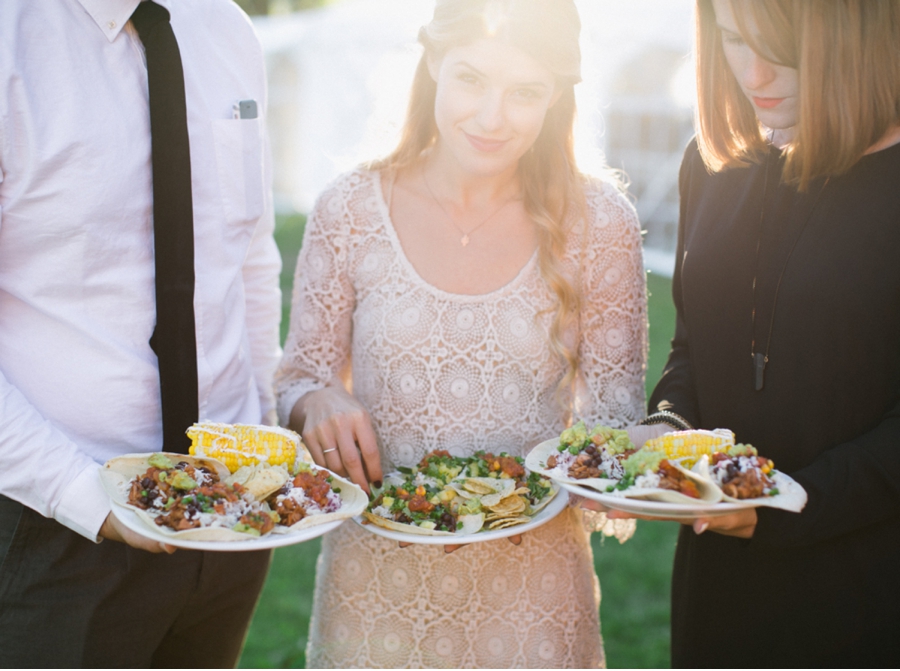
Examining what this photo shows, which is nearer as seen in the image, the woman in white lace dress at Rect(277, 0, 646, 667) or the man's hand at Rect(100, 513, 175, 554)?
the man's hand at Rect(100, 513, 175, 554)

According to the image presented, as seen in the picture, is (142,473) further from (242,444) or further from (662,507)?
(662,507)

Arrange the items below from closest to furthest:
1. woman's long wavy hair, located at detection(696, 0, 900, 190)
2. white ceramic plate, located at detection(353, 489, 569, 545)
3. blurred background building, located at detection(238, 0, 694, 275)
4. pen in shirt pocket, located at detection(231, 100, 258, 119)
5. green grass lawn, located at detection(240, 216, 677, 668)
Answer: woman's long wavy hair, located at detection(696, 0, 900, 190) < white ceramic plate, located at detection(353, 489, 569, 545) < pen in shirt pocket, located at detection(231, 100, 258, 119) < green grass lawn, located at detection(240, 216, 677, 668) < blurred background building, located at detection(238, 0, 694, 275)

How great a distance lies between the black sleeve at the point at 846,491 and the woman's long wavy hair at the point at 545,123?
2.53 feet

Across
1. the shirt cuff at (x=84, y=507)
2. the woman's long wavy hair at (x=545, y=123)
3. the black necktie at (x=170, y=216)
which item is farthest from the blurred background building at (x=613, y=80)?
the shirt cuff at (x=84, y=507)

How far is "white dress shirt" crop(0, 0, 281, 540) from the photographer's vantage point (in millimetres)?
1918

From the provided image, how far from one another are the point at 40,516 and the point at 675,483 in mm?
1526

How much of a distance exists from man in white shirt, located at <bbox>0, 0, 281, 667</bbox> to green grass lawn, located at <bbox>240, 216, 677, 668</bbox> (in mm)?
1743

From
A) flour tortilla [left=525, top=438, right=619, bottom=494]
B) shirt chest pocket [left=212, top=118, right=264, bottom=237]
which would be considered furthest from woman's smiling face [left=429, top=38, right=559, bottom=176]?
flour tortilla [left=525, top=438, right=619, bottom=494]

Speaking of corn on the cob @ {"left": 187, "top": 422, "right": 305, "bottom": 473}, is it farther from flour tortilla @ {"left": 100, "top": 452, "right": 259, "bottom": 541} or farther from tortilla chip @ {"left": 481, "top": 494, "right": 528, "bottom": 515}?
tortilla chip @ {"left": 481, "top": 494, "right": 528, "bottom": 515}

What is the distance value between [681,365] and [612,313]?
0.85 feet

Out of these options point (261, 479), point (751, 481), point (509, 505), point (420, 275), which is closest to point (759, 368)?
point (751, 481)

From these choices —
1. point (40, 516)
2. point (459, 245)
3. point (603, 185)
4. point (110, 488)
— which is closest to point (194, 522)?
point (110, 488)

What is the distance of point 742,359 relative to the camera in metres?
2.18

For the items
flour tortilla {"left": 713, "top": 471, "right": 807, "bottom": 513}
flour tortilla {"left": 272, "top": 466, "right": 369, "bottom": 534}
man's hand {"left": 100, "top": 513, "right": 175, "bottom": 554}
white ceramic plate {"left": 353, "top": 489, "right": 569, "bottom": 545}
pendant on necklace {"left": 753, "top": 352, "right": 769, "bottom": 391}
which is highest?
pendant on necklace {"left": 753, "top": 352, "right": 769, "bottom": 391}
